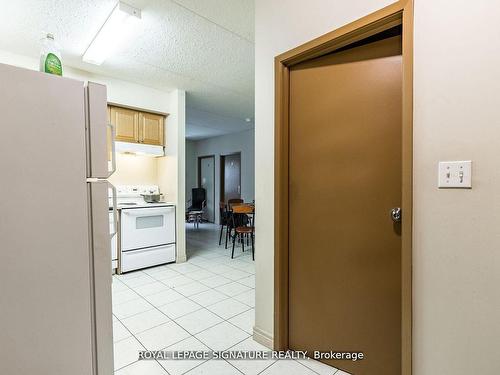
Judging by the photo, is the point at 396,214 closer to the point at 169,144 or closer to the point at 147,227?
the point at 147,227

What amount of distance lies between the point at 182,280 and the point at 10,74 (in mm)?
2637

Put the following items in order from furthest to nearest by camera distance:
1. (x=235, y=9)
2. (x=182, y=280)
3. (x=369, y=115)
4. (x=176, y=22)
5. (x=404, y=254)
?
(x=182, y=280) < (x=176, y=22) < (x=235, y=9) < (x=369, y=115) < (x=404, y=254)

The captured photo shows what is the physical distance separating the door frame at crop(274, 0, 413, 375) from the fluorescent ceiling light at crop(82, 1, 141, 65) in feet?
4.27

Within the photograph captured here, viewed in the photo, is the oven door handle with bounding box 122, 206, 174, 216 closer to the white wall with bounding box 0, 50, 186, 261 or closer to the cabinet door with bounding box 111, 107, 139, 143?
the white wall with bounding box 0, 50, 186, 261

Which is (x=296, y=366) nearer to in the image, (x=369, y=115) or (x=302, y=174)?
(x=302, y=174)

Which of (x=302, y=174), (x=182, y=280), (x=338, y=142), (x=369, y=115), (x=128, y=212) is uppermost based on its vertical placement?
(x=369, y=115)

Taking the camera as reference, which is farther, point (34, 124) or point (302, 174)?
point (302, 174)

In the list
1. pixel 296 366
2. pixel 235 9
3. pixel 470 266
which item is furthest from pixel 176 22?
pixel 296 366

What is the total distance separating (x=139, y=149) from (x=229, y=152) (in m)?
3.85

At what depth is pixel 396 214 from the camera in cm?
131

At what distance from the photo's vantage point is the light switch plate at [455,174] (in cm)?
103

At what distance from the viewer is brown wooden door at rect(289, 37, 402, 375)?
4.44 ft

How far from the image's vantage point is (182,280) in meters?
3.09

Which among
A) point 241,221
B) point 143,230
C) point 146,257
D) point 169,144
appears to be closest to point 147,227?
point 143,230
